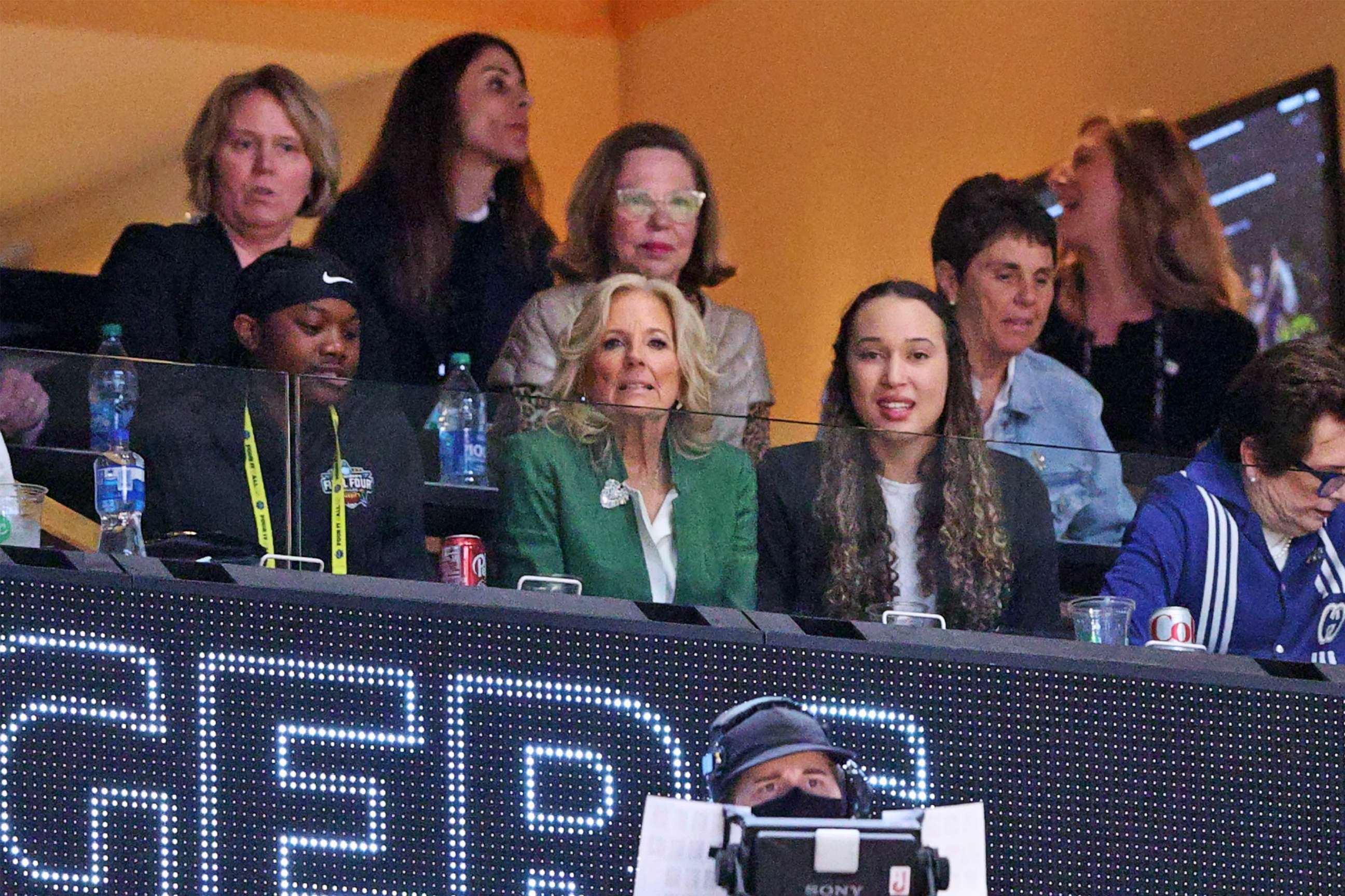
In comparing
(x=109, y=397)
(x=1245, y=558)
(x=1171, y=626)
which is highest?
(x=109, y=397)

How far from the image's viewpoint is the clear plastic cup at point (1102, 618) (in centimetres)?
449

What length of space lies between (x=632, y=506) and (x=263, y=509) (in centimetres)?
68

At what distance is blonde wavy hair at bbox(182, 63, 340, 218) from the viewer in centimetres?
639

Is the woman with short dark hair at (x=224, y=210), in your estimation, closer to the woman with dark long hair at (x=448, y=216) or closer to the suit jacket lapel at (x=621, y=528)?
the woman with dark long hair at (x=448, y=216)

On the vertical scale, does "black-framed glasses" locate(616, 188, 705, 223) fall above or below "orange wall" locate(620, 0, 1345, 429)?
below

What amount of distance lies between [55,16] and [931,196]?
3.47 metres

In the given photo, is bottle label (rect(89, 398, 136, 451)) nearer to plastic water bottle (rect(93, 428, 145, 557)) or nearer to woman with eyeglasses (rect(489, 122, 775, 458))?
plastic water bottle (rect(93, 428, 145, 557))

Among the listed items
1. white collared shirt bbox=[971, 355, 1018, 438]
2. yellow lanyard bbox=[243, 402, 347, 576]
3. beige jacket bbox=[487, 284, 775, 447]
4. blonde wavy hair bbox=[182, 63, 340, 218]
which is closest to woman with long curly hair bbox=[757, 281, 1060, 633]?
yellow lanyard bbox=[243, 402, 347, 576]

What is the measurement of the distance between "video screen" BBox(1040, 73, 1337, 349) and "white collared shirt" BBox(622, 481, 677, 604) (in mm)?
4080

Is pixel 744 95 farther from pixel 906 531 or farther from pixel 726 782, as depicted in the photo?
pixel 726 782

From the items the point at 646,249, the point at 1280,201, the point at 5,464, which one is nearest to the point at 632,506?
the point at 5,464

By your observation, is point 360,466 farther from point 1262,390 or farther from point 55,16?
point 55,16

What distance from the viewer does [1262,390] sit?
519cm

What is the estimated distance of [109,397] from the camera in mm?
4367
